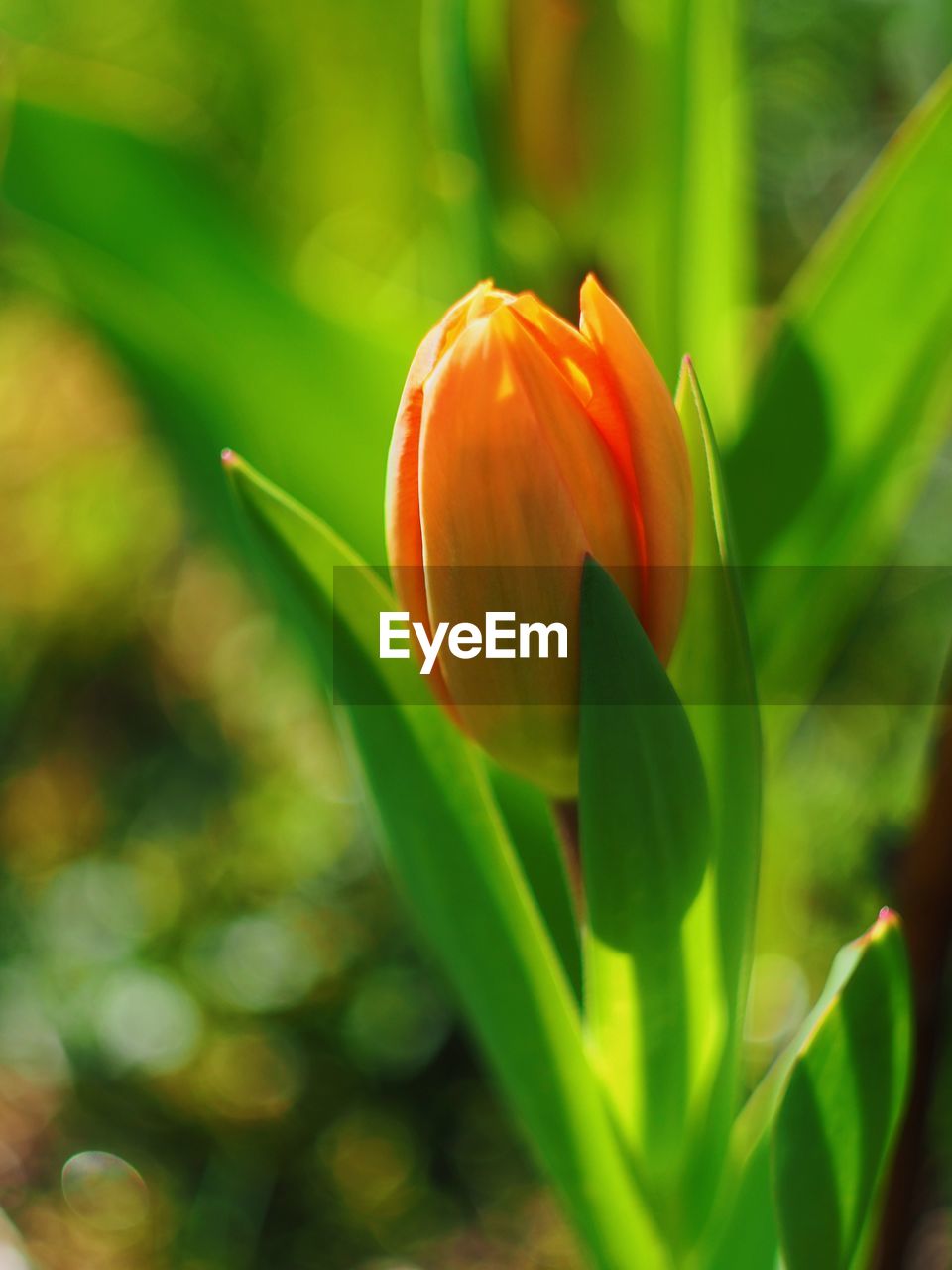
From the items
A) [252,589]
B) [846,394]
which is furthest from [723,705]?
[252,589]

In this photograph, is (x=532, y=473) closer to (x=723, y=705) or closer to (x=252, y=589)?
(x=723, y=705)

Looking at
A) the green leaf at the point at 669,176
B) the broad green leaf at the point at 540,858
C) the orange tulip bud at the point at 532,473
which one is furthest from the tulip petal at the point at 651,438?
the green leaf at the point at 669,176

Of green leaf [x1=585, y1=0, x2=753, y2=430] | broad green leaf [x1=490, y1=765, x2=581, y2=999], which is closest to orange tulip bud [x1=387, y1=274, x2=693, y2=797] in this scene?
broad green leaf [x1=490, y1=765, x2=581, y2=999]

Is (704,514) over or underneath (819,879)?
over

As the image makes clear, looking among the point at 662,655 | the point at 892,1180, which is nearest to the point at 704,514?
the point at 662,655

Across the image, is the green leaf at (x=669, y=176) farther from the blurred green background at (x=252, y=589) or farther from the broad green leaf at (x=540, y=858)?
the broad green leaf at (x=540, y=858)

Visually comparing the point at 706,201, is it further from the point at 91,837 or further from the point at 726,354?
the point at 91,837
